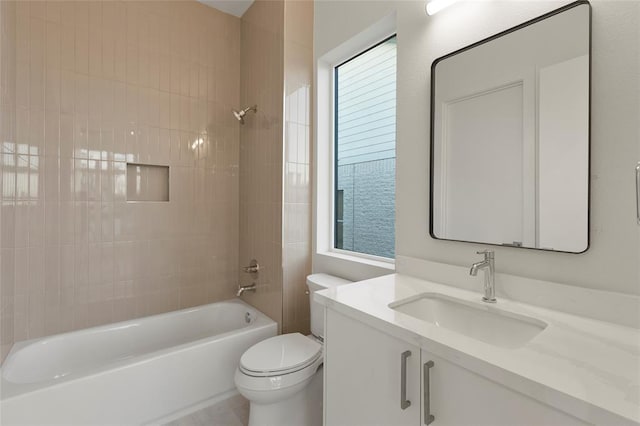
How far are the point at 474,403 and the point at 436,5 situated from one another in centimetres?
152

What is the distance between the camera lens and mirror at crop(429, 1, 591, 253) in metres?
0.99

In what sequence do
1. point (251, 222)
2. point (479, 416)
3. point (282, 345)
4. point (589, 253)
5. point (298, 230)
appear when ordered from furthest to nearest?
point (251, 222)
point (298, 230)
point (282, 345)
point (589, 253)
point (479, 416)

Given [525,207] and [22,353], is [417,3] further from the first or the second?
[22,353]

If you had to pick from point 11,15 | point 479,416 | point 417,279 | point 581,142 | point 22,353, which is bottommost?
point 22,353

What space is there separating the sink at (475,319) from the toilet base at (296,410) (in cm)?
75

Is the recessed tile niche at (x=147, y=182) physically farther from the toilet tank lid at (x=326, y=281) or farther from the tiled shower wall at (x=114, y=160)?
the toilet tank lid at (x=326, y=281)

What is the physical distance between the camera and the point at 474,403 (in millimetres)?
728

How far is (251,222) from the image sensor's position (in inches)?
96.3

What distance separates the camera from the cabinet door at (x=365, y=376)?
2.86ft

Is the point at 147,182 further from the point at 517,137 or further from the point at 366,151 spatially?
the point at 517,137

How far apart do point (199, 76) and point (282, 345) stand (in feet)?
6.92

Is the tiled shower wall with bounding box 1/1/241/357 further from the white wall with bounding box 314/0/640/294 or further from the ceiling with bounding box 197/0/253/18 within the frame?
the white wall with bounding box 314/0/640/294

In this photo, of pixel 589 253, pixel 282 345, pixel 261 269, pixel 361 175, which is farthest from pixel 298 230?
pixel 589 253

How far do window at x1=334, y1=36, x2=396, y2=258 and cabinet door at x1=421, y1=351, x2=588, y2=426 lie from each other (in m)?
0.99
